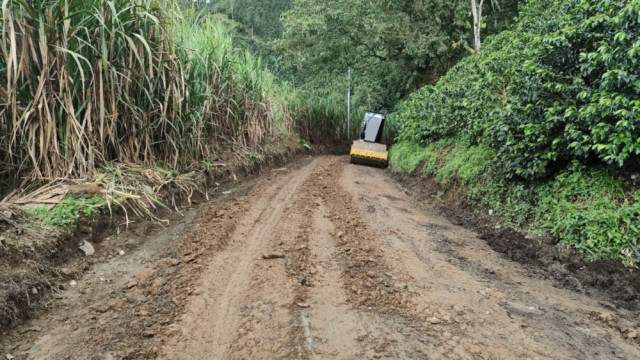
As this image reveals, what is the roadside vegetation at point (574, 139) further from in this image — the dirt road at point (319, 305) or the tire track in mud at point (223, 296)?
the tire track in mud at point (223, 296)

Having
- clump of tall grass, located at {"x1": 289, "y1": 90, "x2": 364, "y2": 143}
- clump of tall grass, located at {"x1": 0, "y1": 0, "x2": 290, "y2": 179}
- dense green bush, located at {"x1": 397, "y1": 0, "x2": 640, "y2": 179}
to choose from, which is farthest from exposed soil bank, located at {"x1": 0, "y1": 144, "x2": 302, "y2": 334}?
clump of tall grass, located at {"x1": 289, "y1": 90, "x2": 364, "y2": 143}

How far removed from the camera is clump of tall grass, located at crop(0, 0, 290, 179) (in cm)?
362

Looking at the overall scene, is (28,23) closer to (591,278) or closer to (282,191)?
(282,191)

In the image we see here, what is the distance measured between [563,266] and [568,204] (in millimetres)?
629

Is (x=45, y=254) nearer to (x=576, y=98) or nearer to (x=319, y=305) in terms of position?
(x=319, y=305)

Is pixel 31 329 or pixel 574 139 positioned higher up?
pixel 574 139

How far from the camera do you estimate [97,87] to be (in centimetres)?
411

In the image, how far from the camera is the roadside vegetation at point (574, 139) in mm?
3186

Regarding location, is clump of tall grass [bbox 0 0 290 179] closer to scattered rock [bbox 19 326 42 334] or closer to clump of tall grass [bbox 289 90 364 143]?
scattered rock [bbox 19 326 42 334]

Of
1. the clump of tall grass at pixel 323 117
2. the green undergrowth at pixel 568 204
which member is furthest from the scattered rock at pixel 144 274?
the clump of tall grass at pixel 323 117

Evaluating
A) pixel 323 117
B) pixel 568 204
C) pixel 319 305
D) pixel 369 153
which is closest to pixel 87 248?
pixel 319 305

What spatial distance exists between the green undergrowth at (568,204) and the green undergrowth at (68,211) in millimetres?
4199

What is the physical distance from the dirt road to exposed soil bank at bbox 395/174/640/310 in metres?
0.14

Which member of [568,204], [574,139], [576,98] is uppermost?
[576,98]
